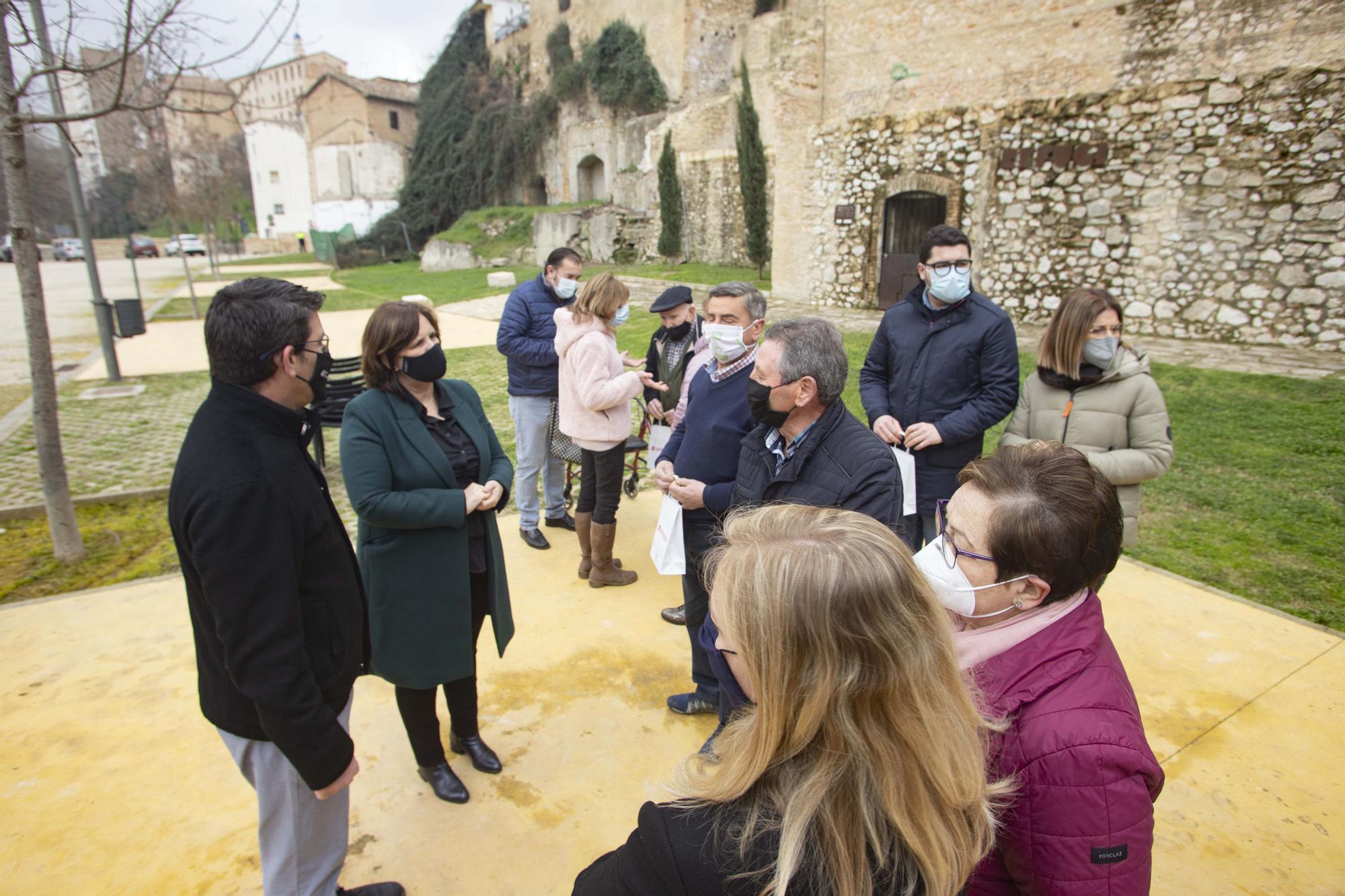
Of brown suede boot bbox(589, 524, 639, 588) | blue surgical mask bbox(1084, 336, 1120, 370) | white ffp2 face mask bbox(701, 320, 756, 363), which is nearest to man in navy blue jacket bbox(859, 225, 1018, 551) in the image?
blue surgical mask bbox(1084, 336, 1120, 370)

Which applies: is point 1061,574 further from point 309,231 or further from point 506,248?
point 309,231

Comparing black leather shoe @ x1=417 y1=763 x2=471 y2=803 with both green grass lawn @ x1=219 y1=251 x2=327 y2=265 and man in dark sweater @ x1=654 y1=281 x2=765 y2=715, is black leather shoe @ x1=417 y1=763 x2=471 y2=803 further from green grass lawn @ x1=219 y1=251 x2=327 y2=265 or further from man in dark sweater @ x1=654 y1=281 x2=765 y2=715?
green grass lawn @ x1=219 y1=251 x2=327 y2=265

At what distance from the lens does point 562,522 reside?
212 inches

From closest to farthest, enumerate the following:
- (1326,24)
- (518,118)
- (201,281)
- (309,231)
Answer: (1326,24) < (201,281) < (518,118) < (309,231)

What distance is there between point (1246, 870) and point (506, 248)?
28.7 metres

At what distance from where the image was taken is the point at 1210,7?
377 inches

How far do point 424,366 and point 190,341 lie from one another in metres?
14.4

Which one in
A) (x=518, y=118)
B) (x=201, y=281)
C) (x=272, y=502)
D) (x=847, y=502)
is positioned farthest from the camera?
(x=518, y=118)

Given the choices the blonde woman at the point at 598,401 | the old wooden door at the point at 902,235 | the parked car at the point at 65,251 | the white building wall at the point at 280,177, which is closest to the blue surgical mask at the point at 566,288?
the blonde woman at the point at 598,401

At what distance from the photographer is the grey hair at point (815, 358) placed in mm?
2488

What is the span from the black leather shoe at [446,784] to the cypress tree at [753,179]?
1818 cm

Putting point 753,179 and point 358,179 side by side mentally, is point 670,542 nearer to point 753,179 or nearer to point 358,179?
point 753,179

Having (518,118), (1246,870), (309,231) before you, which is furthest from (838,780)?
(309,231)

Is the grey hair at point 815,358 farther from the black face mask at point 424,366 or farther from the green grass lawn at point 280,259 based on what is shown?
the green grass lawn at point 280,259
